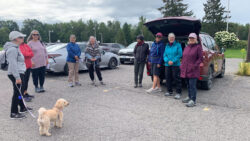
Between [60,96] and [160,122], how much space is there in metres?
3.30

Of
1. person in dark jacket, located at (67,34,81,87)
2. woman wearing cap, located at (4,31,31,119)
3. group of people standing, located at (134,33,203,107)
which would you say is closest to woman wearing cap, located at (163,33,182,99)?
group of people standing, located at (134,33,203,107)

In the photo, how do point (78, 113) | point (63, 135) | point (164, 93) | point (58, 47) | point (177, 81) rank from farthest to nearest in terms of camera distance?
point (58, 47) → point (164, 93) → point (177, 81) → point (78, 113) → point (63, 135)

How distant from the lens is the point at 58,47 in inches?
378

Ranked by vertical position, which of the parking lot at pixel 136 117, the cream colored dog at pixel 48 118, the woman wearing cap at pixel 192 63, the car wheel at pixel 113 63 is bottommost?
the parking lot at pixel 136 117

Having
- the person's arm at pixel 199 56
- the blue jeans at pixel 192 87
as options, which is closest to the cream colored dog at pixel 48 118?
the blue jeans at pixel 192 87

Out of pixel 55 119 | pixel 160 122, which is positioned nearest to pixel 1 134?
pixel 55 119

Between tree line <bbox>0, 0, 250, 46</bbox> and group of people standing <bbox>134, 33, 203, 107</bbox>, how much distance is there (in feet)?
157

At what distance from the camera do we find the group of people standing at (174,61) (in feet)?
16.5

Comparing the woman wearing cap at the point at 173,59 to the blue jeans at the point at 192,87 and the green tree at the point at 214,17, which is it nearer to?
the blue jeans at the point at 192,87

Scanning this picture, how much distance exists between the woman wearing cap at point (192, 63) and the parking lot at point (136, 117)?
487mm

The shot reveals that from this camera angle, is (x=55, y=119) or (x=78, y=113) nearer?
(x=55, y=119)

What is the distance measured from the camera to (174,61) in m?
5.64

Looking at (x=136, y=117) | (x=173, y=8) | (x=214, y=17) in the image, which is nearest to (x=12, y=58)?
(x=136, y=117)

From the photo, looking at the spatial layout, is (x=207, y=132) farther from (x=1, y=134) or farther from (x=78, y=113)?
(x=1, y=134)
